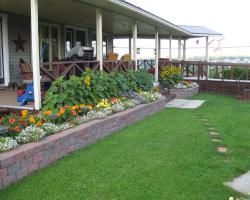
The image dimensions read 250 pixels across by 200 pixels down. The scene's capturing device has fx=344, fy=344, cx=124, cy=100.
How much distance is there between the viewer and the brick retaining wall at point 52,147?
146 inches

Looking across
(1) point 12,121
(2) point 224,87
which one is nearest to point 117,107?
(1) point 12,121

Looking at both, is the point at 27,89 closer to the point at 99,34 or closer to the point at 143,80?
the point at 99,34

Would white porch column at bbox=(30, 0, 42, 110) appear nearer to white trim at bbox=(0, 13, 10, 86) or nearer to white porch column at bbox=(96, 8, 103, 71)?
white porch column at bbox=(96, 8, 103, 71)

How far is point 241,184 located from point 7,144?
2650mm

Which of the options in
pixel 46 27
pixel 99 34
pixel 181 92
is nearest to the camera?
pixel 99 34

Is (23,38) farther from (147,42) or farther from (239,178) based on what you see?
(147,42)

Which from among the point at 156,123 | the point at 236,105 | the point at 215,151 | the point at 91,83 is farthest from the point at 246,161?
the point at 236,105

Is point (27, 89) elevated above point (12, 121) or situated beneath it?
elevated above

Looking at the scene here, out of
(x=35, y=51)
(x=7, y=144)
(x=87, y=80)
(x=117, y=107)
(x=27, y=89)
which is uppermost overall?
(x=35, y=51)

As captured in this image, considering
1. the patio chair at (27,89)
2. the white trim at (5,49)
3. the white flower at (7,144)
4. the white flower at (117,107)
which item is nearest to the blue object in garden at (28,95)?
the patio chair at (27,89)

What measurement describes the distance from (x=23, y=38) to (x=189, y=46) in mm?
14802

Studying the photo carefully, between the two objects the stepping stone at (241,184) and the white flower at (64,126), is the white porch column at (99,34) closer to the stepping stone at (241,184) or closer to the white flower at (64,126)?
the white flower at (64,126)

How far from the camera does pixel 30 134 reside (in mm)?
4293

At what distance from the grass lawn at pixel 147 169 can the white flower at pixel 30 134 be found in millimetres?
411
